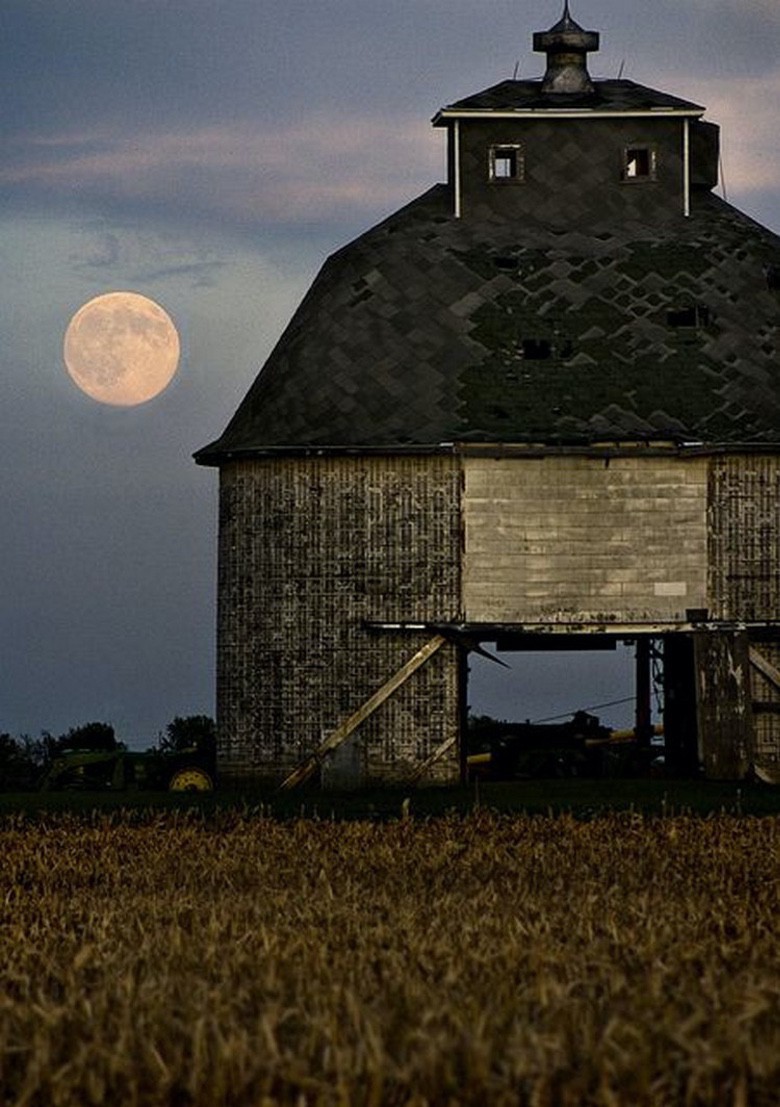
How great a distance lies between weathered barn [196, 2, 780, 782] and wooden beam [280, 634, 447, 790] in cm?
4

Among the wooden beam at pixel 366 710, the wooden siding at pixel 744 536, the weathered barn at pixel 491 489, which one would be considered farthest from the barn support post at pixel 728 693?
the wooden beam at pixel 366 710

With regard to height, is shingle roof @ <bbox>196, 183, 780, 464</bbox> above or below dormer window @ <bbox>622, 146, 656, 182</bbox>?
below

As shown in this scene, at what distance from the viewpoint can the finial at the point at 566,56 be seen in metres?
42.0

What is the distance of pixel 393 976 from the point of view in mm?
12023

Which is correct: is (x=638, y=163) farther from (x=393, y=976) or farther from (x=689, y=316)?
(x=393, y=976)

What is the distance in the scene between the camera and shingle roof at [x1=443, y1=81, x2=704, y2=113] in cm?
4088

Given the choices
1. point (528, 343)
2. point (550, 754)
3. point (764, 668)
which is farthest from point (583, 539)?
point (550, 754)

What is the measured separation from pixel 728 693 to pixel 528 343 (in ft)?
20.1

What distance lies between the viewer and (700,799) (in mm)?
32969

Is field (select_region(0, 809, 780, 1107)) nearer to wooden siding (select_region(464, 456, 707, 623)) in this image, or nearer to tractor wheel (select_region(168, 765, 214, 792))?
wooden siding (select_region(464, 456, 707, 623))

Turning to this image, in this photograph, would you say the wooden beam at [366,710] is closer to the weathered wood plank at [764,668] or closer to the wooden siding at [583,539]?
the wooden siding at [583,539]

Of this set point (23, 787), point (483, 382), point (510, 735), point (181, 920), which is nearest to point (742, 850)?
point (181, 920)

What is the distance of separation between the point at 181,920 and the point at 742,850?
7.92m

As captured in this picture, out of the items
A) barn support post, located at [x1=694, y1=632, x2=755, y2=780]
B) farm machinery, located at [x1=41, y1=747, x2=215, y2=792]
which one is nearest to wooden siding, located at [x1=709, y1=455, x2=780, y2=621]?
barn support post, located at [x1=694, y1=632, x2=755, y2=780]
